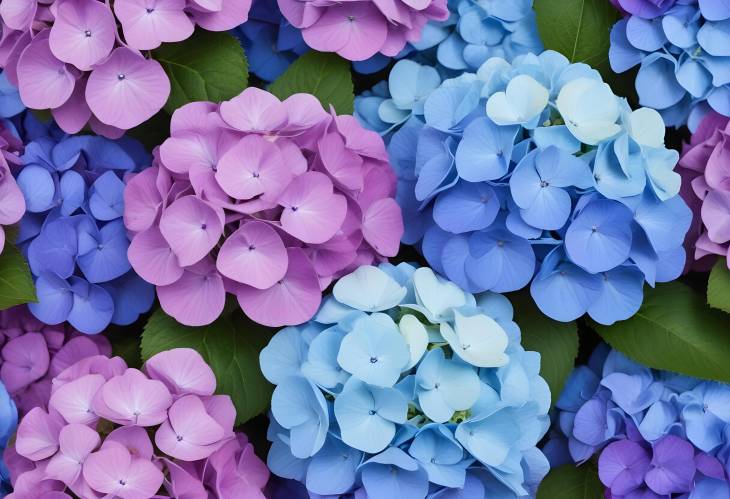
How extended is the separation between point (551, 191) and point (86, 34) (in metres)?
0.46

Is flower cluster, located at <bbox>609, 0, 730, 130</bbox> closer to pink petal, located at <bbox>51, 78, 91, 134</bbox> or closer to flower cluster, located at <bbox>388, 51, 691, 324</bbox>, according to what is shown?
flower cluster, located at <bbox>388, 51, 691, 324</bbox>

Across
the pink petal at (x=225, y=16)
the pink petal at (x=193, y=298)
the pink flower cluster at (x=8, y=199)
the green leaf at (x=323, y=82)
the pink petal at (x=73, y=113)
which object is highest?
the pink petal at (x=225, y=16)

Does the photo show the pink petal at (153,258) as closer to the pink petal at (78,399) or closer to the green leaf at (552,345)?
the pink petal at (78,399)

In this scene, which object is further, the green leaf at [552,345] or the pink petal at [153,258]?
the green leaf at [552,345]

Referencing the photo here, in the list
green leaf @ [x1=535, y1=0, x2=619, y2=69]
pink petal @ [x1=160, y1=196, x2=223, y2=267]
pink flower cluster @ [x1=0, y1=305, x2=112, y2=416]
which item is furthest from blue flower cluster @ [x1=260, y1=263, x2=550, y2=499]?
green leaf @ [x1=535, y1=0, x2=619, y2=69]

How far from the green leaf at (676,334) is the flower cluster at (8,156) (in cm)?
60

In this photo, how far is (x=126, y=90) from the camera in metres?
1.01

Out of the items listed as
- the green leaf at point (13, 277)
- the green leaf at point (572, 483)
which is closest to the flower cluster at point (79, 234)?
the green leaf at point (13, 277)

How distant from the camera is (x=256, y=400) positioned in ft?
3.42

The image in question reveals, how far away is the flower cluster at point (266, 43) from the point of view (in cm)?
117

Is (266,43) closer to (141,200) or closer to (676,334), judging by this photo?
(141,200)

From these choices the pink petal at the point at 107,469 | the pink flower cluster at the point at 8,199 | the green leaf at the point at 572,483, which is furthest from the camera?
the green leaf at the point at 572,483

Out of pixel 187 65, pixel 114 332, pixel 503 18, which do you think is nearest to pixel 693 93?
pixel 503 18

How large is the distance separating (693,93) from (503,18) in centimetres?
22
